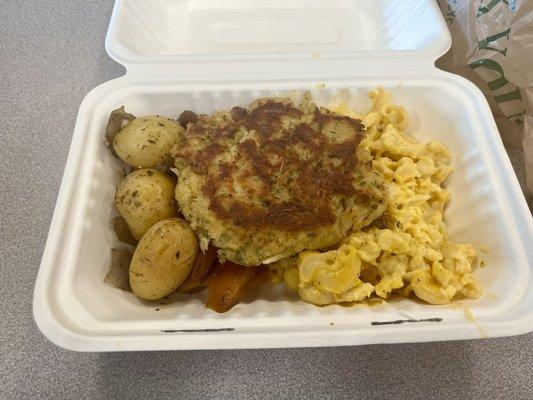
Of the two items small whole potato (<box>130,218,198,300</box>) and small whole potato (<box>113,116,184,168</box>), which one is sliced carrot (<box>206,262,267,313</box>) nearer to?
small whole potato (<box>130,218,198,300</box>)

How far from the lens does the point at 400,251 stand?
3.38ft

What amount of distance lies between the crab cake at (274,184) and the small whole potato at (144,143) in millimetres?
52

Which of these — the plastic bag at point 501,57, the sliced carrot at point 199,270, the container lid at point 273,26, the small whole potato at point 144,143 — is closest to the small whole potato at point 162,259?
the sliced carrot at point 199,270

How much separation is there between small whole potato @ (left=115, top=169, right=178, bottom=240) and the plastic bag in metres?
1.17

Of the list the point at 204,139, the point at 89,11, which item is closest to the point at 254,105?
the point at 204,139

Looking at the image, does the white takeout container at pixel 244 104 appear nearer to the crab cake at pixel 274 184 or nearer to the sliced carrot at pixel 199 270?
the sliced carrot at pixel 199 270

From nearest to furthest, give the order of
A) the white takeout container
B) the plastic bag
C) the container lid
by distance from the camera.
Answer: the white takeout container
the plastic bag
the container lid

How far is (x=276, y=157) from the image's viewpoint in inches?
41.7

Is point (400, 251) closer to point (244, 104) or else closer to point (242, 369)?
point (242, 369)

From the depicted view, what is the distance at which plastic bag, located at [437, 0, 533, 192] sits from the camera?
4.44 ft

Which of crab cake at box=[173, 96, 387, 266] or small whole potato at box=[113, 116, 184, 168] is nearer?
crab cake at box=[173, 96, 387, 266]

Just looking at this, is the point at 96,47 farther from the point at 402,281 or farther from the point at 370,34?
the point at 402,281

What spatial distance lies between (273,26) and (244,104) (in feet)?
1.86

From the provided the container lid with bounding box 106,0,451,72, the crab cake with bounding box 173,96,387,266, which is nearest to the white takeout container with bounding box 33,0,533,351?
the container lid with bounding box 106,0,451,72
